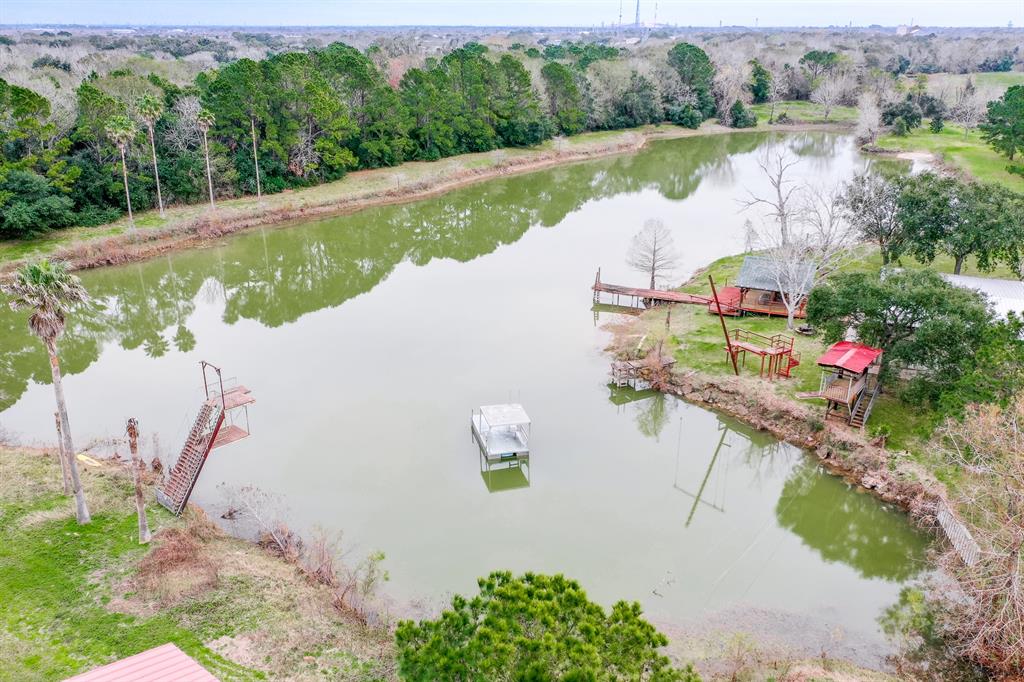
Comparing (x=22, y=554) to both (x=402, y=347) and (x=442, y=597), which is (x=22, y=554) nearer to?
(x=442, y=597)

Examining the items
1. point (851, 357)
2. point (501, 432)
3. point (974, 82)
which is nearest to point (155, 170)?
point (501, 432)

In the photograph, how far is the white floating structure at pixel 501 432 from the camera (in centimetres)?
2164

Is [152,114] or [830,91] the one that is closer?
[152,114]

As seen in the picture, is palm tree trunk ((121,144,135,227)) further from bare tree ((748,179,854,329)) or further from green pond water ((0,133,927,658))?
bare tree ((748,179,854,329))

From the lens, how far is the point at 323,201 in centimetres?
4922

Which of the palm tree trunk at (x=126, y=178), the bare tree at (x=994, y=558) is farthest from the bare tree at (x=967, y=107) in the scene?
the palm tree trunk at (x=126, y=178)

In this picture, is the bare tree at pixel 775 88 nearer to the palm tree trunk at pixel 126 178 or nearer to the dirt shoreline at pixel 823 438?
the dirt shoreline at pixel 823 438

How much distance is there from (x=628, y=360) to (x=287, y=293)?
18.4 metres

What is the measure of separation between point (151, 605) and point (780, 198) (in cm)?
2792

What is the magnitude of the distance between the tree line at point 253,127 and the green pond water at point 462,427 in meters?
6.22

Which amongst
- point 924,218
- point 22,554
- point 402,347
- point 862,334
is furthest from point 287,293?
point 924,218

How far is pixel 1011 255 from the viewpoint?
29.8 m

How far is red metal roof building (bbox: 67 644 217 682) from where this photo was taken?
11.7m

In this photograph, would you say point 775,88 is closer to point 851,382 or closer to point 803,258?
point 803,258
